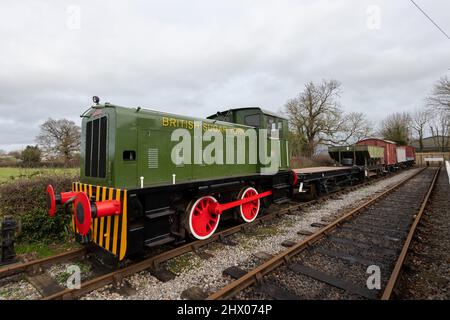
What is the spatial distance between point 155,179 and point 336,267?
3.57m

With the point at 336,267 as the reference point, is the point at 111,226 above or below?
above

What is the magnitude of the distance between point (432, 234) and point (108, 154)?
24.6 ft

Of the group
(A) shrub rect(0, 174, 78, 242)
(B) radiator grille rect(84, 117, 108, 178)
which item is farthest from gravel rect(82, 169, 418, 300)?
(A) shrub rect(0, 174, 78, 242)

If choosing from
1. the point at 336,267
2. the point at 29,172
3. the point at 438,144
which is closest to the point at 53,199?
the point at 29,172

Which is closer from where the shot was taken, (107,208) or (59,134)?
(107,208)

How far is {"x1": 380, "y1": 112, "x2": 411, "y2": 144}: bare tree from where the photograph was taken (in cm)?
5094


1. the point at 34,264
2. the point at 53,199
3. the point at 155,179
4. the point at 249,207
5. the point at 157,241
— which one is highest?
the point at 155,179

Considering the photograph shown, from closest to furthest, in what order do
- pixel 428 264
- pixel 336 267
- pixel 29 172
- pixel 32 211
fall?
pixel 336 267 < pixel 428 264 < pixel 32 211 < pixel 29 172

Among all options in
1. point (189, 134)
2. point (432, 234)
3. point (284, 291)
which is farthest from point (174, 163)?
point (432, 234)

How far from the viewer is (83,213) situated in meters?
3.41

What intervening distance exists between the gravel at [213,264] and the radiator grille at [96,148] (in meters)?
1.92

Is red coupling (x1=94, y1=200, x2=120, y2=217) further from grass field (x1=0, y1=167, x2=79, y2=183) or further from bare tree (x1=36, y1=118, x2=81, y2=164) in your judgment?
bare tree (x1=36, y1=118, x2=81, y2=164)

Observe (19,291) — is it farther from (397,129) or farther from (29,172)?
(397,129)
